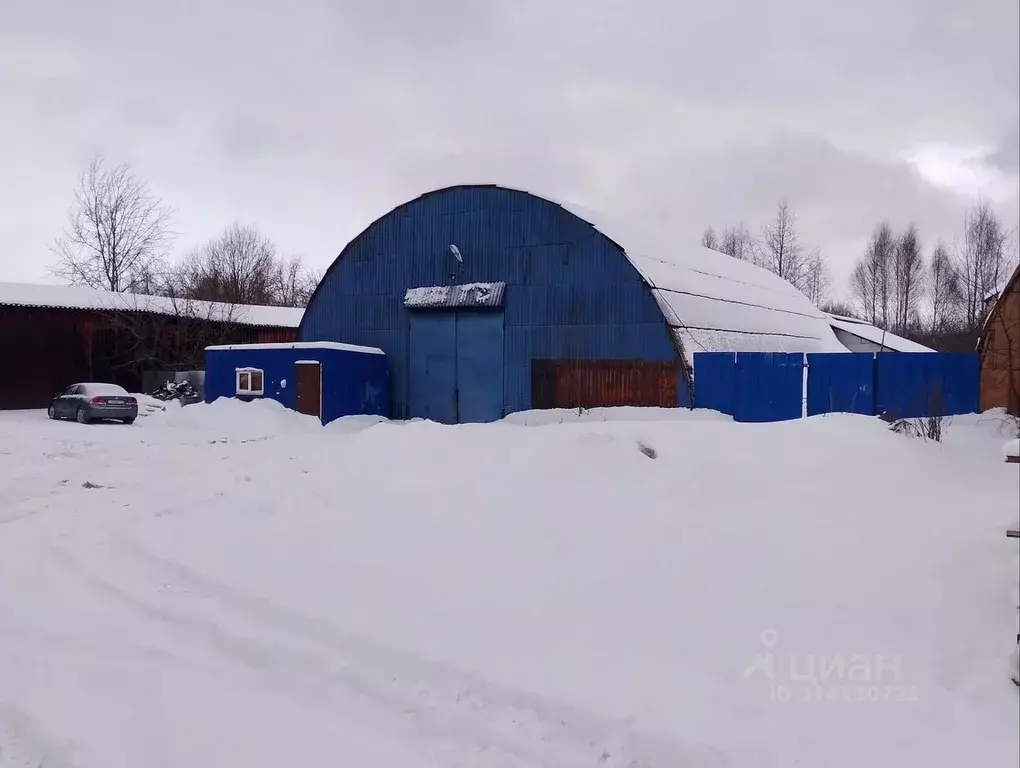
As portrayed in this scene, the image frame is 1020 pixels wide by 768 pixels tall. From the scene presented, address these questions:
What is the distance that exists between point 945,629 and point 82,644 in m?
6.34

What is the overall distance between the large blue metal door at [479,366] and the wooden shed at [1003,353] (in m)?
12.0

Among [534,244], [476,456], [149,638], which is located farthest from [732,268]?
[149,638]

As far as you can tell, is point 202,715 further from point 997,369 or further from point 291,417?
point 291,417

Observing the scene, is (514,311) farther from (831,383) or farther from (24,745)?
(24,745)

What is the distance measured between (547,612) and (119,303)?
34.5m

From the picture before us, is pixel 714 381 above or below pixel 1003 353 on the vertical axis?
below

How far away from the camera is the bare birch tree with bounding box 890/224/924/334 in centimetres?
5522

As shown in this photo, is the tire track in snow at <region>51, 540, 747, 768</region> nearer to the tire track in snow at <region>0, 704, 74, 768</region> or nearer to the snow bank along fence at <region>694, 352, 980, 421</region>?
the tire track in snow at <region>0, 704, 74, 768</region>

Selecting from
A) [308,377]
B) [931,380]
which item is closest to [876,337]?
[931,380]

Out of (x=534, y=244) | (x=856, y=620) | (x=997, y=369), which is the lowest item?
(x=856, y=620)

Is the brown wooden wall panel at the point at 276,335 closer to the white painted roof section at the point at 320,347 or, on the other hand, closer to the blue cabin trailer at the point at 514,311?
the blue cabin trailer at the point at 514,311

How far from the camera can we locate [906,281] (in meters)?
55.6

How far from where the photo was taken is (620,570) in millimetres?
6555

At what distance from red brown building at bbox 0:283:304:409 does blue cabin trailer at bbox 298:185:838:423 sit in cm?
1021
